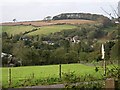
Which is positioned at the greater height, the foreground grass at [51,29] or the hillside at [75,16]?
the hillside at [75,16]

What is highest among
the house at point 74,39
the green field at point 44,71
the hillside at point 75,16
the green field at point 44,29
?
the hillside at point 75,16

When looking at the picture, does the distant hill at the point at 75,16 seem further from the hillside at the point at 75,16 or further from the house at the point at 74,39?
the house at the point at 74,39

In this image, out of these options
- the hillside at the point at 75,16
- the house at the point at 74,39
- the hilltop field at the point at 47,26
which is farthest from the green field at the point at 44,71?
the hillside at the point at 75,16

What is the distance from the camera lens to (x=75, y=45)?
5.49 metres

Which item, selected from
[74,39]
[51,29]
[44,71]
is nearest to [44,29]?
[51,29]

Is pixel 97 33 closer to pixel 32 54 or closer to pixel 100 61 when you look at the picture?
pixel 100 61

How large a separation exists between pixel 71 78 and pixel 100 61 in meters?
0.54

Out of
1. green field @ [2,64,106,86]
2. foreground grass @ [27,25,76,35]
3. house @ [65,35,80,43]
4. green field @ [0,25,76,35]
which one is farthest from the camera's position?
foreground grass @ [27,25,76,35]

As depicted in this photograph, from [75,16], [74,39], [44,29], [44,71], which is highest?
[75,16]

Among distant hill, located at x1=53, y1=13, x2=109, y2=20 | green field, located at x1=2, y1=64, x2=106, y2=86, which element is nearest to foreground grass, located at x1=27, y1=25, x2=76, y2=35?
distant hill, located at x1=53, y1=13, x2=109, y2=20

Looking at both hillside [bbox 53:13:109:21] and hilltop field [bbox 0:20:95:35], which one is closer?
hilltop field [bbox 0:20:95:35]

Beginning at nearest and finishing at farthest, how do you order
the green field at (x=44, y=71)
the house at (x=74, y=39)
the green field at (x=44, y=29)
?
the green field at (x=44, y=71), the green field at (x=44, y=29), the house at (x=74, y=39)

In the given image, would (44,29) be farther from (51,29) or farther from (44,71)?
(44,71)

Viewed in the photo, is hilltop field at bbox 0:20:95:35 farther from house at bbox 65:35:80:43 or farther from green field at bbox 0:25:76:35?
house at bbox 65:35:80:43
